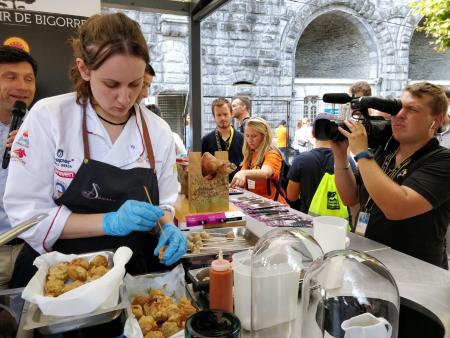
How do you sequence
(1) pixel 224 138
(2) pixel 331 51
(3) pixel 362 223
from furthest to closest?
1. (2) pixel 331 51
2. (1) pixel 224 138
3. (3) pixel 362 223

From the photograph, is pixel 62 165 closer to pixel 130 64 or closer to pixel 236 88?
pixel 130 64

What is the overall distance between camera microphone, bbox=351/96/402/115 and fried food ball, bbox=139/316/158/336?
133 centimetres

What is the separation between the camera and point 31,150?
1.18m

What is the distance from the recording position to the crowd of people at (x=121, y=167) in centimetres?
117

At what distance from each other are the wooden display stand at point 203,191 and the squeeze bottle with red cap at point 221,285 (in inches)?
41.4

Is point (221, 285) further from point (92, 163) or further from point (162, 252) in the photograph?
point (92, 163)

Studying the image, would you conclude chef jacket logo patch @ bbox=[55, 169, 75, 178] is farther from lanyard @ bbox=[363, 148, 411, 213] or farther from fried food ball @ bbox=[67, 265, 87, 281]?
lanyard @ bbox=[363, 148, 411, 213]

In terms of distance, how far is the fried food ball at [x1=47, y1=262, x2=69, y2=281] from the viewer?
0.91 metres

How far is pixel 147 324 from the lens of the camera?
848mm

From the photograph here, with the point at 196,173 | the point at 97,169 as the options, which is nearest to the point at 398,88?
the point at 196,173

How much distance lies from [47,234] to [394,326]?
1.08 meters

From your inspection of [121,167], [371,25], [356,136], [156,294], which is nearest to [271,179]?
[356,136]

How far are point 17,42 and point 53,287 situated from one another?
85.3 inches

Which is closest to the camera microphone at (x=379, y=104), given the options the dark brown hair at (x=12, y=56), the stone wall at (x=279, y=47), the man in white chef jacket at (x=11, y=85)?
the man in white chef jacket at (x=11, y=85)
